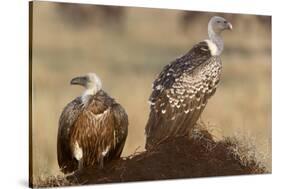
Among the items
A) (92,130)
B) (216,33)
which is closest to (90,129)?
A: (92,130)

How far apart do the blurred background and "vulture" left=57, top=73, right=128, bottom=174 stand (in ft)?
0.20

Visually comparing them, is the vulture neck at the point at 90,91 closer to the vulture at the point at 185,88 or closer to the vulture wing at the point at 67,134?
the vulture wing at the point at 67,134

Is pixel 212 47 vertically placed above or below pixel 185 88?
above

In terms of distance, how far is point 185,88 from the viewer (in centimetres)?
572

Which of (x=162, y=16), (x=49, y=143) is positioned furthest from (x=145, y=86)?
(x=49, y=143)

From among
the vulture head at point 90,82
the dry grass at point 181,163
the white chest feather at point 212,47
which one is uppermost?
the white chest feather at point 212,47

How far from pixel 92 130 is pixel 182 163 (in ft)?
2.99

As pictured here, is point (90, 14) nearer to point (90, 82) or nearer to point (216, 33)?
point (90, 82)

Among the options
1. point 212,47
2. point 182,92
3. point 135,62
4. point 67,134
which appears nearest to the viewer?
point 67,134

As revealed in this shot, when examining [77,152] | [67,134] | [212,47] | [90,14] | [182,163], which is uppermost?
[90,14]

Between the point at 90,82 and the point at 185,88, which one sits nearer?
the point at 90,82

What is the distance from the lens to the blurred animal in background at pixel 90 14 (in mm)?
5254

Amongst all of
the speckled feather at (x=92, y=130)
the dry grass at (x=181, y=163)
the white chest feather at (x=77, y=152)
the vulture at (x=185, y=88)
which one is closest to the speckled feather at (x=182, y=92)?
the vulture at (x=185, y=88)

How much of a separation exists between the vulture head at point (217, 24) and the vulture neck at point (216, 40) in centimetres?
1
